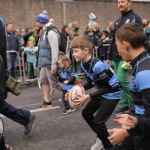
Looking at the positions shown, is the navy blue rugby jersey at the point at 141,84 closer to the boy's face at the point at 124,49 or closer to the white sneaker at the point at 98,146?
the boy's face at the point at 124,49

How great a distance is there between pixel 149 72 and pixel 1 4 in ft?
59.1

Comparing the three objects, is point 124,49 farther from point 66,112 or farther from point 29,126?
point 66,112

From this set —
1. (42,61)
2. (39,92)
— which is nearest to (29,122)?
(42,61)

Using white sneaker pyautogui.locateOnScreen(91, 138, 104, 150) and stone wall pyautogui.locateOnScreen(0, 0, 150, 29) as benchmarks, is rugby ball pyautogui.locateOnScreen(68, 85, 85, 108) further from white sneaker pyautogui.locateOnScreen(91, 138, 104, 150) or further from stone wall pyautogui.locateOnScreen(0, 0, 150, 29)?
stone wall pyautogui.locateOnScreen(0, 0, 150, 29)

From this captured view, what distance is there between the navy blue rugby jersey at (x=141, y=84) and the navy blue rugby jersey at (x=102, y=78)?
48.4 inches

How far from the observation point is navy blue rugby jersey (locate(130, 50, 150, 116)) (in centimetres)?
250

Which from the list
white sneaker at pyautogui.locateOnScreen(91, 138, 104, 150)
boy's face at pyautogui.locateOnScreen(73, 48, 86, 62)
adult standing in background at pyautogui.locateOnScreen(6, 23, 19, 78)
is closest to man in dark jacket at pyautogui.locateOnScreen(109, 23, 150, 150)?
boy's face at pyautogui.locateOnScreen(73, 48, 86, 62)

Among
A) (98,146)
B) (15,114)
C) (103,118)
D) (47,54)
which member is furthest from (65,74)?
(103,118)

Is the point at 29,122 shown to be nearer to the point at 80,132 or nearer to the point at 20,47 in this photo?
the point at 80,132

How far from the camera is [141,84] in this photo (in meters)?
2.54

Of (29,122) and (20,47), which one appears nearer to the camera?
(29,122)

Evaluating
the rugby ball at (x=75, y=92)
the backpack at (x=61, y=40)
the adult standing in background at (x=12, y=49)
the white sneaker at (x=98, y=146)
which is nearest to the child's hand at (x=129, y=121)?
the rugby ball at (x=75, y=92)

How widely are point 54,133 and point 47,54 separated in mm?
2005

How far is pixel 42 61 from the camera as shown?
694 centimetres
